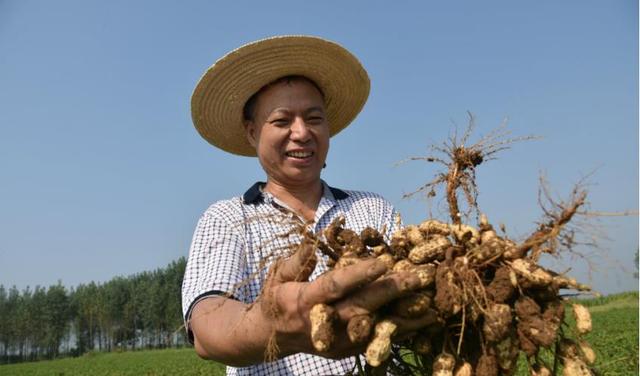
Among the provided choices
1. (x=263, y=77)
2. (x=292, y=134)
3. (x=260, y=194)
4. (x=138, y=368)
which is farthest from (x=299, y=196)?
(x=138, y=368)

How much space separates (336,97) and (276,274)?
186cm

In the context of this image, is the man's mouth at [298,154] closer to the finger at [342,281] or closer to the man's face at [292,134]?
the man's face at [292,134]

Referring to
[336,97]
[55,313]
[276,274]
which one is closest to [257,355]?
[276,274]

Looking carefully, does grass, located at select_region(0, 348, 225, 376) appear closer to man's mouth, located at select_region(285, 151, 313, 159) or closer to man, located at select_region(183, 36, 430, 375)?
man, located at select_region(183, 36, 430, 375)

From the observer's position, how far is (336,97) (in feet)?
11.0

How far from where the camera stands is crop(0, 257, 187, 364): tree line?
5903 centimetres

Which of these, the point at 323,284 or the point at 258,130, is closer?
the point at 323,284

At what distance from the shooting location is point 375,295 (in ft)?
5.04

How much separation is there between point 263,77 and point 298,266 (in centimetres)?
151

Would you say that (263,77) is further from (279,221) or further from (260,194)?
(279,221)

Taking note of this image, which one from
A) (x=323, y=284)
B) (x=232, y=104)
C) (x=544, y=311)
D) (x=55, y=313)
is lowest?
(x=55, y=313)

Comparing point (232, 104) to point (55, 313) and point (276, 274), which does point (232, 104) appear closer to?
point (276, 274)

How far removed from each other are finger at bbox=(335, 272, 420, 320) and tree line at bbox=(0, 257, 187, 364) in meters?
59.4

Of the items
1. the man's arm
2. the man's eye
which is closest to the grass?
the man's eye
